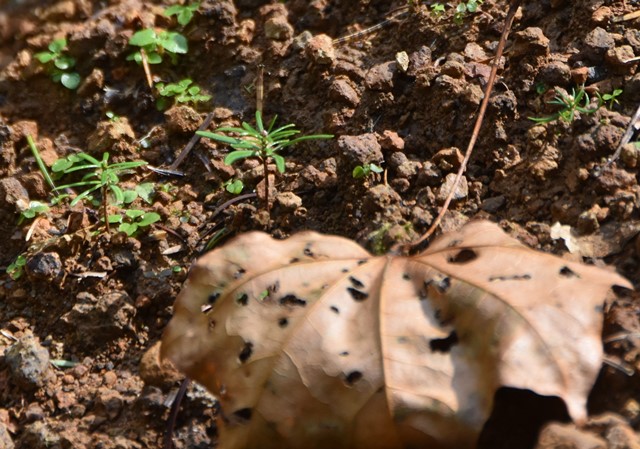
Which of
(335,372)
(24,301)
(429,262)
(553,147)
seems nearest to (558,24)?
(553,147)

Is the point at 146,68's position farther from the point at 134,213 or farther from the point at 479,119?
the point at 479,119

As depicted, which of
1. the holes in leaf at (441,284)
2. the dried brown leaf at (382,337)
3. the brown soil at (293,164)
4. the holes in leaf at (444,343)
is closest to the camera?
the dried brown leaf at (382,337)

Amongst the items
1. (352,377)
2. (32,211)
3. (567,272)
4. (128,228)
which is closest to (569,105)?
(567,272)

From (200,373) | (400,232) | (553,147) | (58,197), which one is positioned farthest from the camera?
(58,197)

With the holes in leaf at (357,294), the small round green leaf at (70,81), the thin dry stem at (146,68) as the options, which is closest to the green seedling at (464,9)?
the thin dry stem at (146,68)

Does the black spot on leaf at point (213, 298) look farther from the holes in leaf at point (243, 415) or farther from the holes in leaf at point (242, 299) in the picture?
the holes in leaf at point (243, 415)

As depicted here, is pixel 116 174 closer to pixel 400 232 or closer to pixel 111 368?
pixel 111 368
